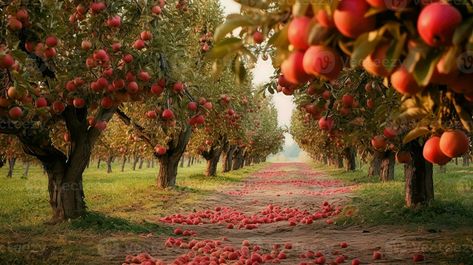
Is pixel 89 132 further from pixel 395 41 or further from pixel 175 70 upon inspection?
pixel 395 41

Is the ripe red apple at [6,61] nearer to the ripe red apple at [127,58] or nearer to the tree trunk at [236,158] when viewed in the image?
the ripe red apple at [127,58]

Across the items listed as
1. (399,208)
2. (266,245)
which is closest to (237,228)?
(266,245)

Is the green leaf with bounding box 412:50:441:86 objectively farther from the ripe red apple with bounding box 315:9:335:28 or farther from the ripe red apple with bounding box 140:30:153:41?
the ripe red apple with bounding box 140:30:153:41

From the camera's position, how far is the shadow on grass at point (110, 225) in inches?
430

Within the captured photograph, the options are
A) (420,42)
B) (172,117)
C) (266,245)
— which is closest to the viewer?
(420,42)

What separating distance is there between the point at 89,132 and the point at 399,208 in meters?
8.26

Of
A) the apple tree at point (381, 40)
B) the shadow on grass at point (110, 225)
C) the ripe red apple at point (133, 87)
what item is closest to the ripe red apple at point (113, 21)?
the ripe red apple at point (133, 87)

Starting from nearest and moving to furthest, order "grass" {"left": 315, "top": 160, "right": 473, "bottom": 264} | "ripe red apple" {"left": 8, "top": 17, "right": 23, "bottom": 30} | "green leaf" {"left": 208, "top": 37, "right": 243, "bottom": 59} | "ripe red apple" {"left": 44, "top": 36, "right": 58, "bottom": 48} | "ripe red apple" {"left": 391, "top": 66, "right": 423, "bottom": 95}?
1. "ripe red apple" {"left": 391, "top": 66, "right": 423, "bottom": 95}
2. "green leaf" {"left": 208, "top": 37, "right": 243, "bottom": 59}
3. "ripe red apple" {"left": 8, "top": 17, "right": 23, "bottom": 30}
4. "ripe red apple" {"left": 44, "top": 36, "right": 58, "bottom": 48}
5. "grass" {"left": 315, "top": 160, "right": 473, "bottom": 264}

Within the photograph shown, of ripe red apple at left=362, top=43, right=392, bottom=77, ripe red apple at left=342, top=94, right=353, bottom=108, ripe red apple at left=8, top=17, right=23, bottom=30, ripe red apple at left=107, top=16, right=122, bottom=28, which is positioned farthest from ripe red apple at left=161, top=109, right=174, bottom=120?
ripe red apple at left=362, top=43, right=392, bottom=77

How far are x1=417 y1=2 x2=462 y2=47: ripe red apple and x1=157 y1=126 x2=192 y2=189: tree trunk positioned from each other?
63.2ft

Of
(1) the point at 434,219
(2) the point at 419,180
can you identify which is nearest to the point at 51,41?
(1) the point at 434,219

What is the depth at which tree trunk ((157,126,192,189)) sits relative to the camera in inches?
842

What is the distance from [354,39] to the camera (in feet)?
7.90

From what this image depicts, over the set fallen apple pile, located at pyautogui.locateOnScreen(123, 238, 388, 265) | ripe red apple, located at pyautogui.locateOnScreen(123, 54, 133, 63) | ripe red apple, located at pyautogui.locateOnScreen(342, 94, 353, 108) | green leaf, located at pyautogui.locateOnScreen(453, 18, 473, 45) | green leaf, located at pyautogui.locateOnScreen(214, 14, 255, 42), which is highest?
ripe red apple, located at pyautogui.locateOnScreen(123, 54, 133, 63)
